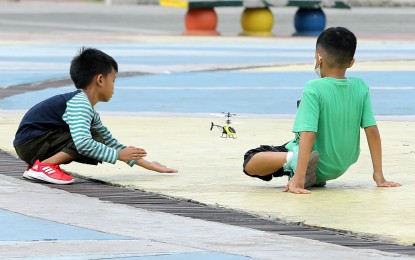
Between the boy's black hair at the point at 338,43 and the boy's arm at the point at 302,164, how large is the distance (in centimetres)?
55

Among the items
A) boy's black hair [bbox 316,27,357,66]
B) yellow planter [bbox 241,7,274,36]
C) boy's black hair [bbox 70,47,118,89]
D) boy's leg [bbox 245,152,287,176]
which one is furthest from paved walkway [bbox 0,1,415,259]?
yellow planter [bbox 241,7,274,36]

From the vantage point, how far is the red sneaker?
8961mm

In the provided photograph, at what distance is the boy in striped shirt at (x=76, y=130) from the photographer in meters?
9.15

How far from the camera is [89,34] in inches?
1337

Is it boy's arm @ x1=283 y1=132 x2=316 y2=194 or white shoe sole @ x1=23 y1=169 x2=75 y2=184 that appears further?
white shoe sole @ x1=23 y1=169 x2=75 y2=184

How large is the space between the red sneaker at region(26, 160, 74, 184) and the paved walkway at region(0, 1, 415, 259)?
3.9 inches

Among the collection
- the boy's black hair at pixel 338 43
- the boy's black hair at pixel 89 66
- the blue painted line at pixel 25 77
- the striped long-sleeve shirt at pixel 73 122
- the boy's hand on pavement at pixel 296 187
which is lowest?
the boy's hand on pavement at pixel 296 187

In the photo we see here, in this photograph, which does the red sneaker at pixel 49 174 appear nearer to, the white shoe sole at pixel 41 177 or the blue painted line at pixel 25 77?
the white shoe sole at pixel 41 177

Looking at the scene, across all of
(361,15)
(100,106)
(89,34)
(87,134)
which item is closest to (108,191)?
(87,134)

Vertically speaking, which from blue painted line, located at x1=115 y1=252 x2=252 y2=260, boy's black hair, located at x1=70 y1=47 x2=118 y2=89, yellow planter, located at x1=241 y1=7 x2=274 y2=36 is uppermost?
yellow planter, located at x1=241 y1=7 x2=274 y2=36

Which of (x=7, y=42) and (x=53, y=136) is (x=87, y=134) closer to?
(x=53, y=136)

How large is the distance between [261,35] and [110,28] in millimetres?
5657

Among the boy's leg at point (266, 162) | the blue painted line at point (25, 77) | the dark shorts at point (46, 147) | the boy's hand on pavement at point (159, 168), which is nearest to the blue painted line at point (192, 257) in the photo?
the boy's leg at point (266, 162)

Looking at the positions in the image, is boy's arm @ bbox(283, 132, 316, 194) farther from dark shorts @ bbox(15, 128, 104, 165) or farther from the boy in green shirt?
dark shorts @ bbox(15, 128, 104, 165)
